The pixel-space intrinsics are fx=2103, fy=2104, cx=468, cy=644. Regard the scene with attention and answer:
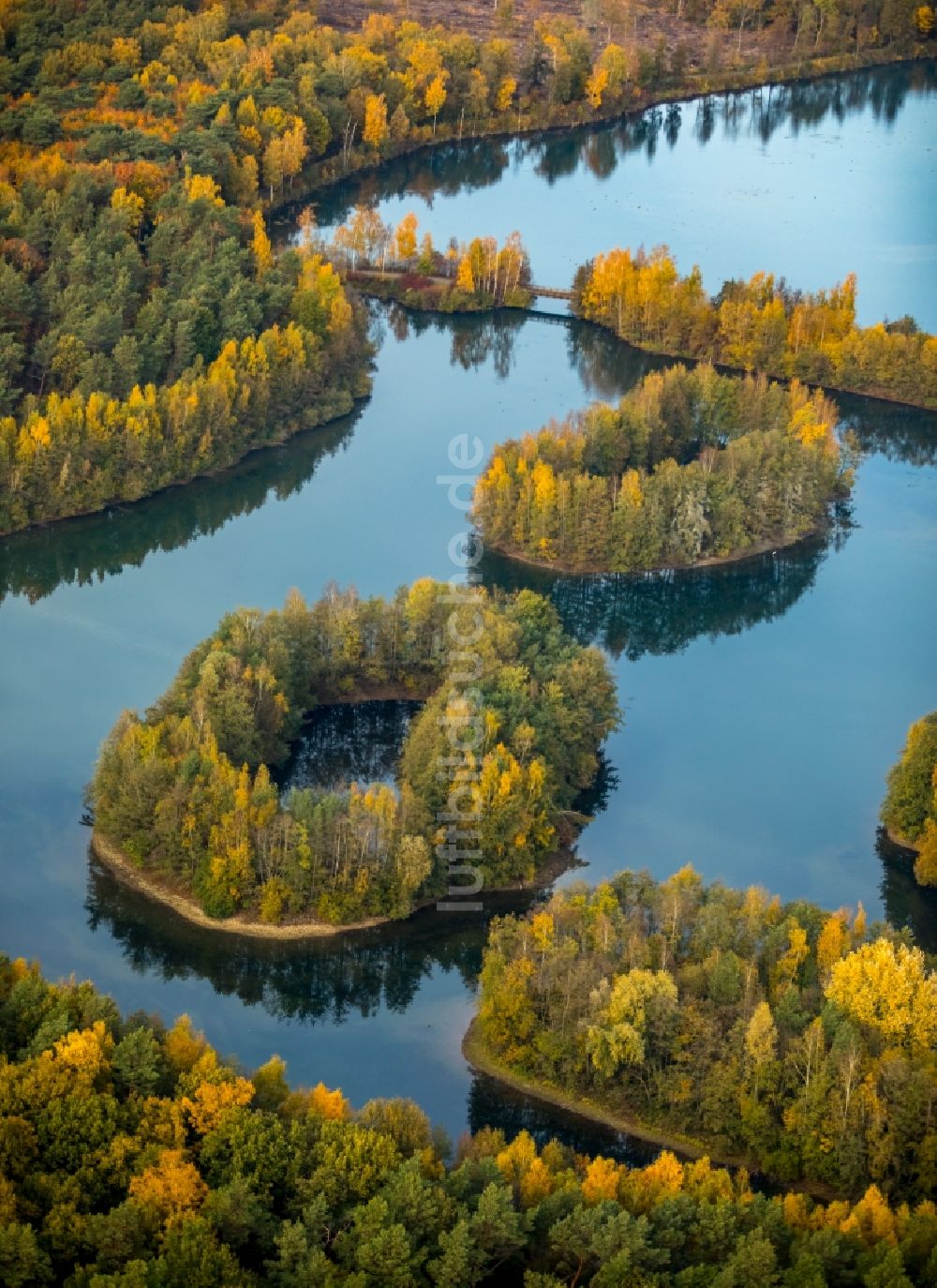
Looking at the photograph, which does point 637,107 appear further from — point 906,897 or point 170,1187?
point 170,1187

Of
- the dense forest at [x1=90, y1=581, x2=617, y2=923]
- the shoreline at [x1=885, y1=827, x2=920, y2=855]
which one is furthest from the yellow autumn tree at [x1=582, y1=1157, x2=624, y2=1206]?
the shoreline at [x1=885, y1=827, x2=920, y2=855]

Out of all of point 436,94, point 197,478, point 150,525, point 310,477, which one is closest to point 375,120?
point 436,94

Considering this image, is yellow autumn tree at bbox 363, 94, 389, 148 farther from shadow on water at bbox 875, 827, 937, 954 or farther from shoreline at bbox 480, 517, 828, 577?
shadow on water at bbox 875, 827, 937, 954

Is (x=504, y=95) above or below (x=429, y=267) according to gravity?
above

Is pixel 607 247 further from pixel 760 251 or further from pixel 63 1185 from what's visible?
pixel 63 1185

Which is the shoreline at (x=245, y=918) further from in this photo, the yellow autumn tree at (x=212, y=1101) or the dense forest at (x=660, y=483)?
the dense forest at (x=660, y=483)

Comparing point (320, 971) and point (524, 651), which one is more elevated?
point (524, 651)

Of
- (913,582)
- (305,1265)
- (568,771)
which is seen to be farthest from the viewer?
(913,582)

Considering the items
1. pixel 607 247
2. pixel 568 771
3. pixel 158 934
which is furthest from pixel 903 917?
pixel 607 247
